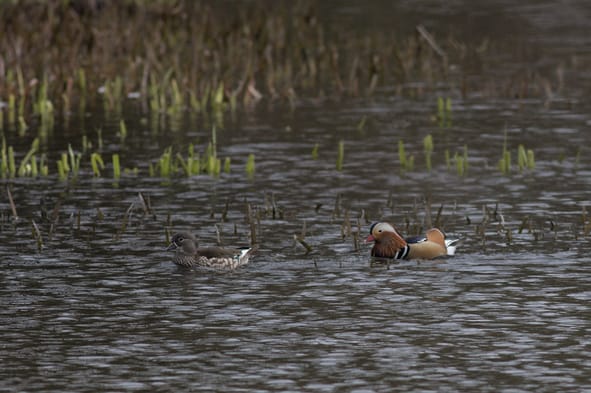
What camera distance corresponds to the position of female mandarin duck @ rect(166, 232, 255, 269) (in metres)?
16.7

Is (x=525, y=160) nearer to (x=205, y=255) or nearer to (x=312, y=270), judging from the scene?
(x=312, y=270)

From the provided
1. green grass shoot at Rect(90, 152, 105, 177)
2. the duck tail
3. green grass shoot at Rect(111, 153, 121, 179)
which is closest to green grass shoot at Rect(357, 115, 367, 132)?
green grass shoot at Rect(90, 152, 105, 177)

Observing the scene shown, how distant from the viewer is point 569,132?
2614 cm

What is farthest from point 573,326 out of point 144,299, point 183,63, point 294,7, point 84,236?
point 294,7

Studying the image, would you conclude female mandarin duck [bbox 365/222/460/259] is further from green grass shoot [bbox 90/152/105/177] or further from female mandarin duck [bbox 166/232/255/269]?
→ green grass shoot [bbox 90/152/105/177]

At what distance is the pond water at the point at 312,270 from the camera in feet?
42.1

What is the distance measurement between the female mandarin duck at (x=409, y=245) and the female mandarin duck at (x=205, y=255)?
1.40 m

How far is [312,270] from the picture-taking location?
54.7ft

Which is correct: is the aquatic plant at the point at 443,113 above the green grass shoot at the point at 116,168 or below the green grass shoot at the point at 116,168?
above

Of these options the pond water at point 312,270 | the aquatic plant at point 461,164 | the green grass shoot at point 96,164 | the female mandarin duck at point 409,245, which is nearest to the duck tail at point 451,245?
the female mandarin duck at point 409,245

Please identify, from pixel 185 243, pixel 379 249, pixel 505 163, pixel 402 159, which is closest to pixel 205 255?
pixel 185 243

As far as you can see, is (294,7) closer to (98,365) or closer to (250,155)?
(250,155)

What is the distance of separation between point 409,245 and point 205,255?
7.33ft

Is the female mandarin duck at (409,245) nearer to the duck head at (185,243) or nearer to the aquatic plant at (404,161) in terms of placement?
the duck head at (185,243)
